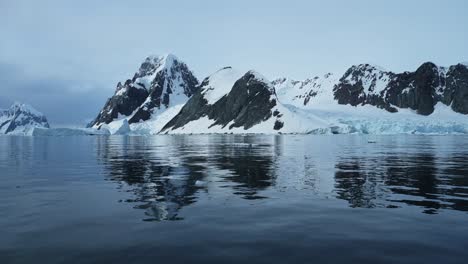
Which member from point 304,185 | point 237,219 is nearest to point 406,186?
point 304,185

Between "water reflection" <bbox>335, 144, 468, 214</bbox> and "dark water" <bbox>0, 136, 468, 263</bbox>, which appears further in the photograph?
"water reflection" <bbox>335, 144, 468, 214</bbox>

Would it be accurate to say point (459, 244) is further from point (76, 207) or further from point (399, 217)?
point (76, 207)

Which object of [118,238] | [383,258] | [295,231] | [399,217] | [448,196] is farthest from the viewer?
[448,196]

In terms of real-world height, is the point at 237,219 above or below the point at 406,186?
below

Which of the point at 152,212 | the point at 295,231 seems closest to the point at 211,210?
the point at 152,212

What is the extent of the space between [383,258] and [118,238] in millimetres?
7637

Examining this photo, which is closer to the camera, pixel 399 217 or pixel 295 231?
pixel 295 231

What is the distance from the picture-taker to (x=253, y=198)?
19.8m

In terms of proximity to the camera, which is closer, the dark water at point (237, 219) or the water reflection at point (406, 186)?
the dark water at point (237, 219)

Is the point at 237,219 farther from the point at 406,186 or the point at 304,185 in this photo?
the point at 406,186

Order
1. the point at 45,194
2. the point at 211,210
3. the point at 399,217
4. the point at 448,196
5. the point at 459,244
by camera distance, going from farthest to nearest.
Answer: the point at 45,194 → the point at 448,196 → the point at 211,210 → the point at 399,217 → the point at 459,244

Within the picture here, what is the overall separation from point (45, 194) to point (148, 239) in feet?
38.7

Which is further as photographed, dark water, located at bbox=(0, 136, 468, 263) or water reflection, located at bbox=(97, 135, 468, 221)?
water reflection, located at bbox=(97, 135, 468, 221)

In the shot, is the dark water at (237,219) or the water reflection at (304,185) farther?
the water reflection at (304,185)
